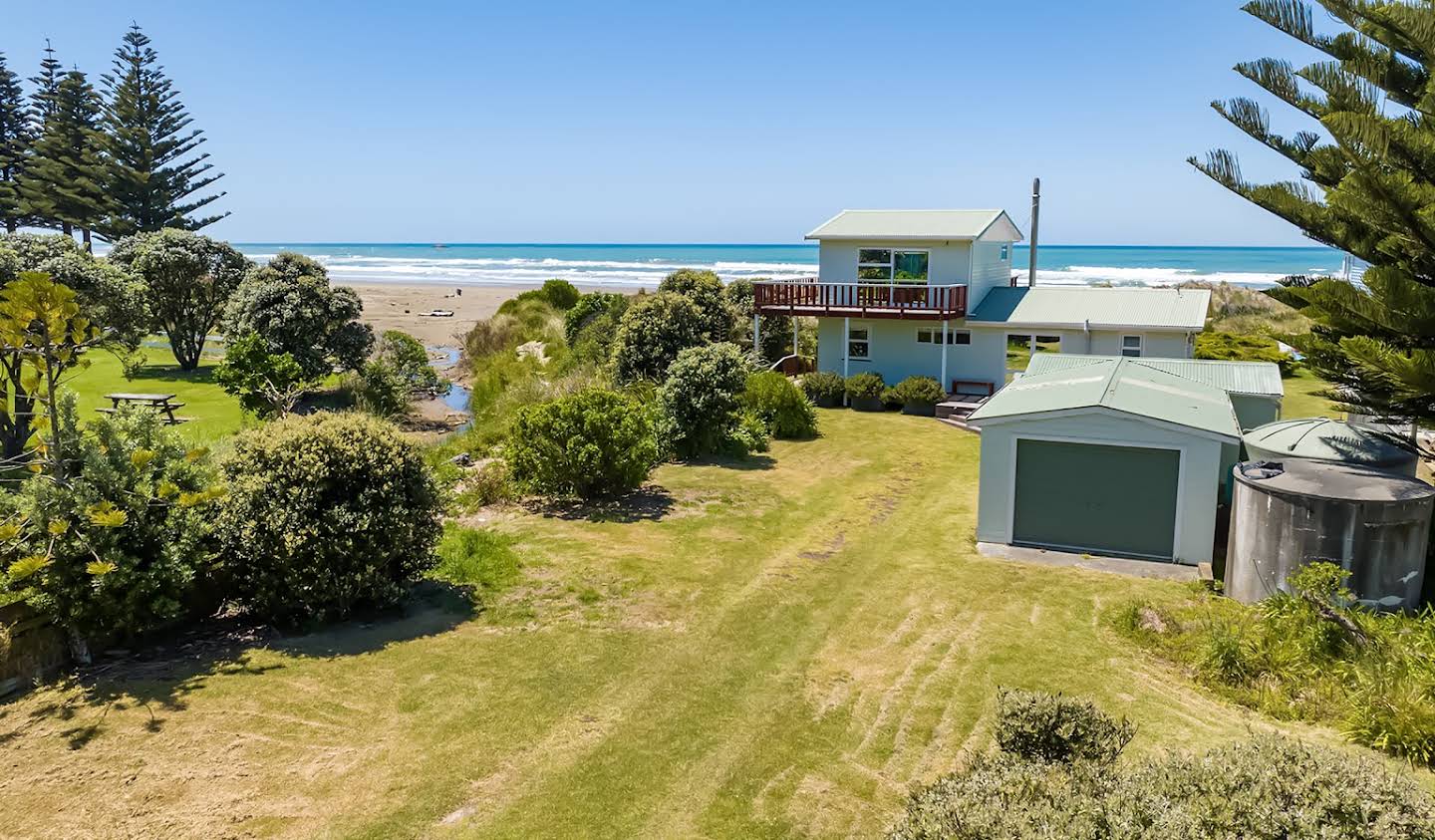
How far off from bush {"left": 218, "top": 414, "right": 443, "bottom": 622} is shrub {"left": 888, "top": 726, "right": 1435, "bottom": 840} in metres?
6.40

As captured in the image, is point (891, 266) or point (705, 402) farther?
point (891, 266)

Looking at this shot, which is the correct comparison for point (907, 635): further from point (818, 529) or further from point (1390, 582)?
point (1390, 582)

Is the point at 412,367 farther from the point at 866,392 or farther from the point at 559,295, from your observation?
the point at 559,295

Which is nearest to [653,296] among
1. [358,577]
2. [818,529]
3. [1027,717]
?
[818,529]

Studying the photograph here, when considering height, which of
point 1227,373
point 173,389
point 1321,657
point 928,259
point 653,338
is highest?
point 928,259

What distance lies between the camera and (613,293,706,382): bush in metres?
21.8

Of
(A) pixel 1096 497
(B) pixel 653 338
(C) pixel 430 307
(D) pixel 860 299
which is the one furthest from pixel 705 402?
(C) pixel 430 307

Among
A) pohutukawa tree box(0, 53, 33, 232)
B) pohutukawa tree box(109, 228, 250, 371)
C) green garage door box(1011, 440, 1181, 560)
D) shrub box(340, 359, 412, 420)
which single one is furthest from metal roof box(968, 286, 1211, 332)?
pohutukawa tree box(0, 53, 33, 232)

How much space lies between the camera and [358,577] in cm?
897

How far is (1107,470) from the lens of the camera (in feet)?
39.1

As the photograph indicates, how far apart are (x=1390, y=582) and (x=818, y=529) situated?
688cm

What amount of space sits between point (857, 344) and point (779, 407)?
22.2 feet

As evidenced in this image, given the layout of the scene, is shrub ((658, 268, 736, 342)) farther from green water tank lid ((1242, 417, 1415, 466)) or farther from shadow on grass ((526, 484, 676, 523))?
A: green water tank lid ((1242, 417, 1415, 466))

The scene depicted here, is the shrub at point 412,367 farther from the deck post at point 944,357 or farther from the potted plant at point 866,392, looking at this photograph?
the deck post at point 944,357
